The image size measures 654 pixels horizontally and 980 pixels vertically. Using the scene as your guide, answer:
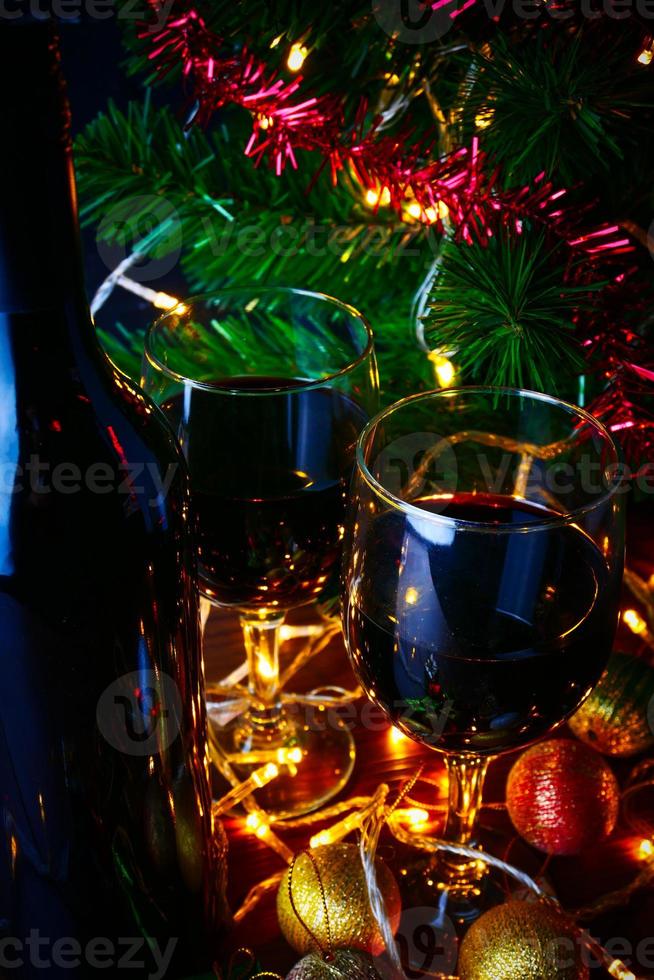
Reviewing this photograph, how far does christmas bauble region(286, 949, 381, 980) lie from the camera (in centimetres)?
47

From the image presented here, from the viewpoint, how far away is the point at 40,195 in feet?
1.13

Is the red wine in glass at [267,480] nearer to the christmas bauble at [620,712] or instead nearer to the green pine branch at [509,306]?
the green pine branch at [509,306]

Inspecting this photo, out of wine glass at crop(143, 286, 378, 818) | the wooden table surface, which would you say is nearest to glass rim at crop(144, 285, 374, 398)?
wine glass at crop(143, 286, 378, 818)

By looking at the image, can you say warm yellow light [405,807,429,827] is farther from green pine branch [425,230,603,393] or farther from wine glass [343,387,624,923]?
green pine branch [425,230,603,393]

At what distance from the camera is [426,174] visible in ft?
2.01

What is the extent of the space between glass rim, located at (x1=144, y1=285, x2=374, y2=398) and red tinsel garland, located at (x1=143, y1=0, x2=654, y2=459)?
8cm

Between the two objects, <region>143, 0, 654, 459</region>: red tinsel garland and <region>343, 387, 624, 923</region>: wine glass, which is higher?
<region>143, 0, 654, 459</region>: red tinsel garland

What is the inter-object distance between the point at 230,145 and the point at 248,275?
0.09 m

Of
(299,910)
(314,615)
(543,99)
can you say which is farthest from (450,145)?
(299,910)

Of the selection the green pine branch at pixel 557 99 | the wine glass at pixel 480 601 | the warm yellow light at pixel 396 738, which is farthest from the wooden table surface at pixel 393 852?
the green pine branch at pixel 557 99

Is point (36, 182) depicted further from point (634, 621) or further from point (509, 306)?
point (634, 621)

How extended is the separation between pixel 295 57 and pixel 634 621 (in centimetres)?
41

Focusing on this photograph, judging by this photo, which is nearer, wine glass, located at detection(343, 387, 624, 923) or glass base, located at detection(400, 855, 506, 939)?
wine glass, located at detection(343, 387, 624, 923)

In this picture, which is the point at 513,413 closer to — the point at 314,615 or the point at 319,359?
the point at 319,359
